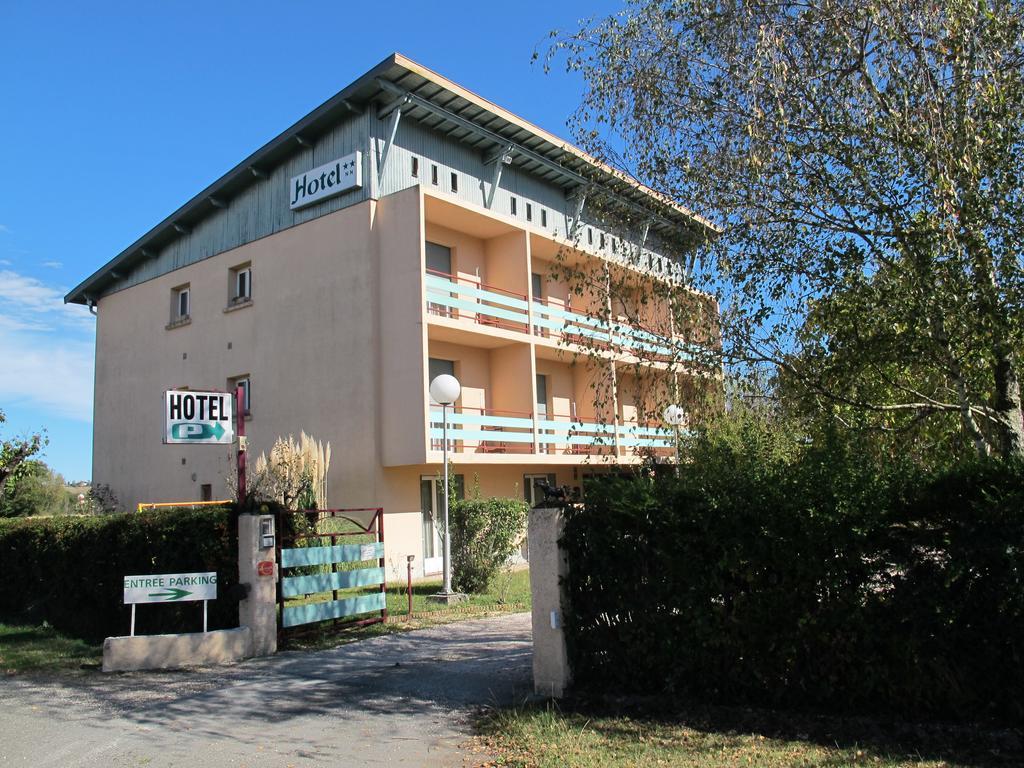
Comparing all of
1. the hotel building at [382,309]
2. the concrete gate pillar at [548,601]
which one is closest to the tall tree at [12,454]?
the hotel building at [382,309]

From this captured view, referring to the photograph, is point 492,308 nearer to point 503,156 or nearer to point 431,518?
point 503,156

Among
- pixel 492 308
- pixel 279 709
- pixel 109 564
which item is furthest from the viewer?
pixel 492 308

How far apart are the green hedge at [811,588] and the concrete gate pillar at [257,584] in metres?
4.51

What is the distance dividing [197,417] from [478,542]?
6113 mm

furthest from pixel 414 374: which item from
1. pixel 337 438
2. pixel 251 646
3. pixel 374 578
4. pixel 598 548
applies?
pixel 598 548

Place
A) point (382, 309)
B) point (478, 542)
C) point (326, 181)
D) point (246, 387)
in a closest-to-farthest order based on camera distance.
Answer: point (478, 542), point (382, 309), point (326, 181), point (246, 387)

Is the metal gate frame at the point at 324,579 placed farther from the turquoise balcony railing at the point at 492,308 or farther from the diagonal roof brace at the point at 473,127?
the diagonal roof brace at the point at 473,127

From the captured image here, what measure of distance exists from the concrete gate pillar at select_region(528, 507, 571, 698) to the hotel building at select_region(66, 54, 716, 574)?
32.1 ft

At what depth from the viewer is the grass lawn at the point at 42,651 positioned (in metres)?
9.99

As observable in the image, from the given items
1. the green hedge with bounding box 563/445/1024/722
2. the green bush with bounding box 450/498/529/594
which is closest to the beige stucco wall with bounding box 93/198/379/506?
the green bush with bounding box 450/498/529/594

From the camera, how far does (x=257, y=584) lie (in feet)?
32.9

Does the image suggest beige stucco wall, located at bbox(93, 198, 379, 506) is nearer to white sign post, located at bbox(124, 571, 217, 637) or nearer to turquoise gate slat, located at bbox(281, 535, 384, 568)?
turquoise gate slat, located at bbox(281, 535, 384, 568)

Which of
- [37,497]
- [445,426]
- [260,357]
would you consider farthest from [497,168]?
[37,497]

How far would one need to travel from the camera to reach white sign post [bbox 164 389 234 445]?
413 inches
